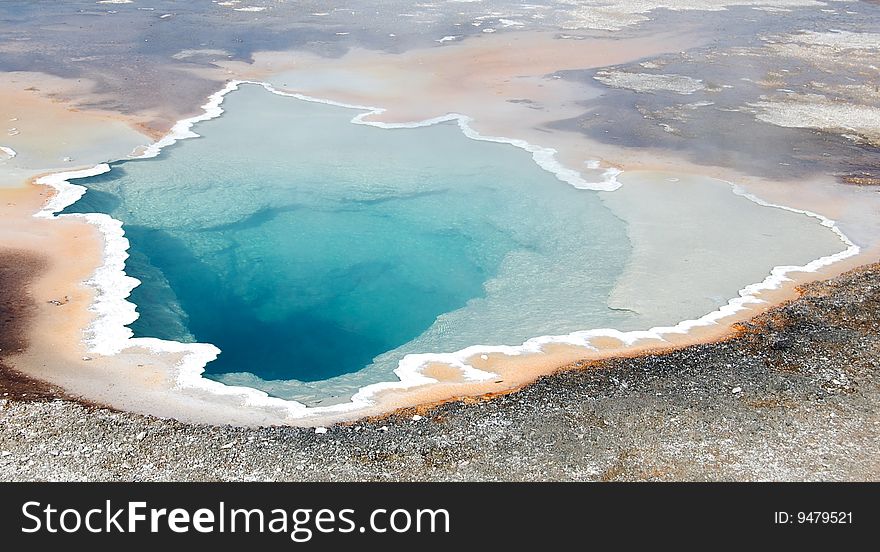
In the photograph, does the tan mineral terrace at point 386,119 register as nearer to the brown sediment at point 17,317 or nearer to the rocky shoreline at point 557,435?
the brown sediment at point 17,317

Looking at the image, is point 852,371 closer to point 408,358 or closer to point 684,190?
point 408,358

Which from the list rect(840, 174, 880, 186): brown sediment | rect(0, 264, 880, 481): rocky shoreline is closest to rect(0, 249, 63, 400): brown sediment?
rect(0, 264, 880, 481): rocky shoreline


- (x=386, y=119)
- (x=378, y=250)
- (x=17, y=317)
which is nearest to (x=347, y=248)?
(x=378, y=250)

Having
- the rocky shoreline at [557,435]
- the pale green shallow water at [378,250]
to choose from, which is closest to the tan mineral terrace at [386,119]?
the rocky shoreline at [557,435]

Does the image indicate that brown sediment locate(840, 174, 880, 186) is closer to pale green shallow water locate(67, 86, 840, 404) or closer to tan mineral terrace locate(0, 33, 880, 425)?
tan mineral terrace locate(0, 33, 880, 425)

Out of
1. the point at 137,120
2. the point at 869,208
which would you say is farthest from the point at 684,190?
the point at 137,120
